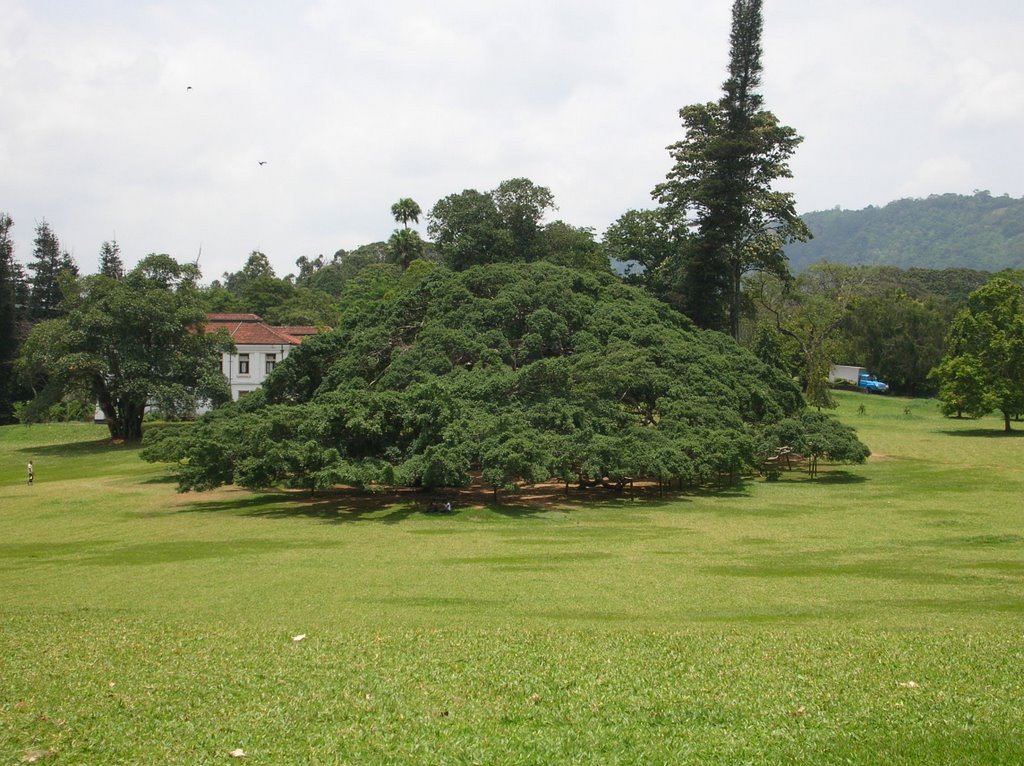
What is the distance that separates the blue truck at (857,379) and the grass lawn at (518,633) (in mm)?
56380

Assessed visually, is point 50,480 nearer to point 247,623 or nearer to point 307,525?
point 307,525

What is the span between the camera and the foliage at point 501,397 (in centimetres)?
2686

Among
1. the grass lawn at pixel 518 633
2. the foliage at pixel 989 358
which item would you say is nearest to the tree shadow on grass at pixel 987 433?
the foliage at pixel 989 358

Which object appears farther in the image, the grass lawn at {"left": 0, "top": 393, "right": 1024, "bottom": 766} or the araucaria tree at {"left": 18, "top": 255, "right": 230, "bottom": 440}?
the araucaria tree at {"left": 18, "top": 255, "right": 230, "bottom": 440}

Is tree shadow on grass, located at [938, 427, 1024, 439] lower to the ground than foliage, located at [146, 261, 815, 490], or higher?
lower

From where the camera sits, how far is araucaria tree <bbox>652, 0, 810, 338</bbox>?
45500 millimetres

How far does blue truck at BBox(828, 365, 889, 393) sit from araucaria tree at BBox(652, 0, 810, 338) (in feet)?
118

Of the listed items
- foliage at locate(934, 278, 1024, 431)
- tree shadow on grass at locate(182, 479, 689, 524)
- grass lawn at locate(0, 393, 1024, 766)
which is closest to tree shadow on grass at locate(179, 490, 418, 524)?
tree shadow on grass at locate(182, 479, 689, 524)

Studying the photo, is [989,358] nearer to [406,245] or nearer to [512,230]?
[512,230]

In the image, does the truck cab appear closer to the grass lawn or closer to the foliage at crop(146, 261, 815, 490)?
the foliage at crop(146, 261, 815, 490)

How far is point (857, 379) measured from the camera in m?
84.2

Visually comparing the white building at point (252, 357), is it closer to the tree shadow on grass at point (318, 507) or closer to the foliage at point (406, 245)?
the foliage at point (406, 245)

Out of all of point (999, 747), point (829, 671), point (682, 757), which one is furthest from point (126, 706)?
point (999, 747)

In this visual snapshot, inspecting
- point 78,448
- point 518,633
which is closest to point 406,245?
point 78,448
